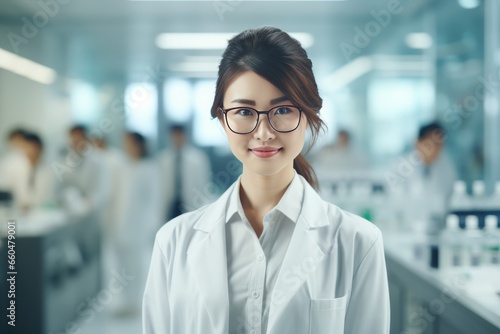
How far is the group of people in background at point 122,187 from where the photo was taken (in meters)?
3.66

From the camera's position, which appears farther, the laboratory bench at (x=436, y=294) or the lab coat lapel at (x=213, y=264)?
the laboratory bench at (x=436, y=294)

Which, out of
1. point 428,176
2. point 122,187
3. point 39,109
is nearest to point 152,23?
point 39,109

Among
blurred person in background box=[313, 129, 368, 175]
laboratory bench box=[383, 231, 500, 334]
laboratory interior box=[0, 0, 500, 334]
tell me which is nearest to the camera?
laboratory bench box=[383, 231, 500, 334]

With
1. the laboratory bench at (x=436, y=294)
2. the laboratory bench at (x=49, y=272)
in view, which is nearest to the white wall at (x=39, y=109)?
the laboratory bench at (x=49, y=272)

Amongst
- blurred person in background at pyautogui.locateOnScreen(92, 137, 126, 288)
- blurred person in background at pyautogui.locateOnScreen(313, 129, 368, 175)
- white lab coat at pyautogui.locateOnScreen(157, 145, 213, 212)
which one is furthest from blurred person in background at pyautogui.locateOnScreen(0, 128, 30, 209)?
blurred person in background at pyautogui.locateOnScreen(313, 129, 368, 175)

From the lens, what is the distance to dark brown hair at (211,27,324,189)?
0.92 m

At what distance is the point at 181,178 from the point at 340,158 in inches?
62.7

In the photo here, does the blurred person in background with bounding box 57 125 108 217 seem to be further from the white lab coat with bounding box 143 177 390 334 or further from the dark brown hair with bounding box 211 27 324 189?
the dark brown hair with bounding box 211 27 324 189

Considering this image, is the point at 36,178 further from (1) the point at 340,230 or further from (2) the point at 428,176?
(1) the point at 340,230

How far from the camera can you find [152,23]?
213 inches

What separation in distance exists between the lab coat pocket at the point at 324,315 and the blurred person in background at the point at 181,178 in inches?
107

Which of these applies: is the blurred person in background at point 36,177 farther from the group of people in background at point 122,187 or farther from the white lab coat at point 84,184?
the white lab coat at point 84,184

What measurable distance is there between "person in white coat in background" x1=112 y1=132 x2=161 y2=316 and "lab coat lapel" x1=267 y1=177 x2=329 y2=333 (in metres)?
2.91

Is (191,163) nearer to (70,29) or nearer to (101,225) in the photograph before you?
(101,225)
